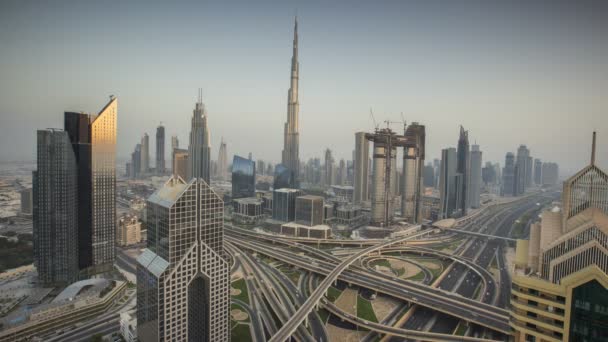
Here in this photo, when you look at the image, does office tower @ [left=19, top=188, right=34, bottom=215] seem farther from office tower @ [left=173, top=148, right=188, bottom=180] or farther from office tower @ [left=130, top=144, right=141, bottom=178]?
office tower @ [left=130, top=144, right=141, bottom=178]

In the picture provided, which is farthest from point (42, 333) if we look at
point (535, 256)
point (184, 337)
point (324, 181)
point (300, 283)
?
point (324, 181)

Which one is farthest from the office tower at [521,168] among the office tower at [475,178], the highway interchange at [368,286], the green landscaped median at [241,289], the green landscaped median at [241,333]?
the green landscaped median at [241,333]

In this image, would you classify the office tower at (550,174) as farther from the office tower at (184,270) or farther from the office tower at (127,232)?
the office tower at (184,270)

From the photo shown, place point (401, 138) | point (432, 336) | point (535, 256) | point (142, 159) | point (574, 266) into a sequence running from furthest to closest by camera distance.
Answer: point (142, 159) < point (401, 138) < point (432, 336) < point (535, 256) < point (574, 266)

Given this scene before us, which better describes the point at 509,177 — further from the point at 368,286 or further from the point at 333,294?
the point at 333,294

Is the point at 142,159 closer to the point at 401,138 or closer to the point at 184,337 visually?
the point at 401,138

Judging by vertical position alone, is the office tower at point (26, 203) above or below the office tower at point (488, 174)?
below

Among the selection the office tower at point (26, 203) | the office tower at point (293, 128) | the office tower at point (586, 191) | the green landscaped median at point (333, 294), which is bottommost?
the green landscaped median at point (333, 294)

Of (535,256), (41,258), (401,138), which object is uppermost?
(401,138)
